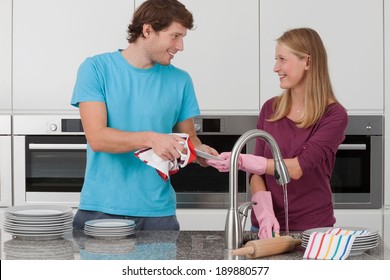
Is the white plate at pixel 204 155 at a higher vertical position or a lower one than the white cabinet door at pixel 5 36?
lower

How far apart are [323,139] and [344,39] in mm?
1321

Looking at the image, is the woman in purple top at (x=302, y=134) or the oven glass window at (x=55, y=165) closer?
the woman in purple top at (x=302, y=134)

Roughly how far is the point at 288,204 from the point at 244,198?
1.13m

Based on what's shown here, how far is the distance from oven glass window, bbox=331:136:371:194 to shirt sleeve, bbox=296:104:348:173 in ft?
3.66

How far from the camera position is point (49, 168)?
3723 millimetres

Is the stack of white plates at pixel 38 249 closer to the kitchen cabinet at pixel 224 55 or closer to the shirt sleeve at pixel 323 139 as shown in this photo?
the shirt sleeve at pixel 323 139

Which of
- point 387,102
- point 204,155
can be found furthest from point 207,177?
point 204,155

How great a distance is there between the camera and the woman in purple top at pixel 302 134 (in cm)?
248

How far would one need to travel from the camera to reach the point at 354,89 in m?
3.65

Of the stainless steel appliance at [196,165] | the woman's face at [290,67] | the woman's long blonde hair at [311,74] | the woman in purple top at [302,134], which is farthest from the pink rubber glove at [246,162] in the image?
the stainless steel appliance at [196,165]

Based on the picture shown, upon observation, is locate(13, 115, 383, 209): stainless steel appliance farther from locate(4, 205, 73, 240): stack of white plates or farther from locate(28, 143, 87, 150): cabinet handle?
locate(4, 205, 73, 240): stack of white plates

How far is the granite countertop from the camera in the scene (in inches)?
79.8

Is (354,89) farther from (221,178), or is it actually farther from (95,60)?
(95,60)
